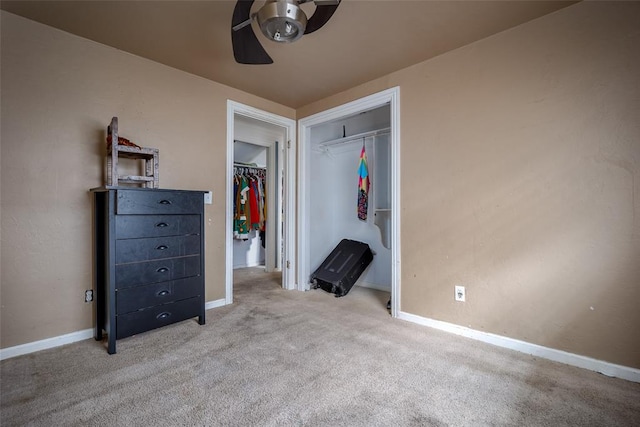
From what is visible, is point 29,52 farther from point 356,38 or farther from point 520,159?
point 520,159

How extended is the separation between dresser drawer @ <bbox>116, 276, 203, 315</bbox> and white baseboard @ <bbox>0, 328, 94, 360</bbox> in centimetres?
50

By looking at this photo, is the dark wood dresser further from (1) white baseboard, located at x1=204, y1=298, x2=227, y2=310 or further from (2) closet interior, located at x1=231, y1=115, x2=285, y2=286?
(2) closet interior, located at x1=231, y1=115, x2=285, y2=286

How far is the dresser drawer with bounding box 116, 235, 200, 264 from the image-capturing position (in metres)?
2.02

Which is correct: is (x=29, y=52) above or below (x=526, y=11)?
below

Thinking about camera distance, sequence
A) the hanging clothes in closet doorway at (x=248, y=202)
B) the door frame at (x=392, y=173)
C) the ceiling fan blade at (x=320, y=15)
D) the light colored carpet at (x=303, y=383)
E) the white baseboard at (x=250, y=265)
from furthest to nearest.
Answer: the white baseboard at (x=250, y=265)
the hanging clothes in closet doorway at (x=248, y=202)
the door frame at (x=392, y=173)
the ceiling fan blade at (x=320, y=15)
the light colored carpet at (x=303, y=383)

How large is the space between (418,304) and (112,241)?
7.83 feet

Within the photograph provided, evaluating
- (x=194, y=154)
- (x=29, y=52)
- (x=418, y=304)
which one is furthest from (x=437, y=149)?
(x=29, y=52)

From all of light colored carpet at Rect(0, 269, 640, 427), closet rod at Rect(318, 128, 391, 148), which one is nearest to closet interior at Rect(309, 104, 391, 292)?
closet rod at Rect(318, 128, 391, 148)

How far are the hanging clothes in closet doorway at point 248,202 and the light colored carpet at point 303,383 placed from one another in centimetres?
254

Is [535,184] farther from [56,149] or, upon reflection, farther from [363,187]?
[56,149]

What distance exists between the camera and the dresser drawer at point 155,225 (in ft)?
6.61

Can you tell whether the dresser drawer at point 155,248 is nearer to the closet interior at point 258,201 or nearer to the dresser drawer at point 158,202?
the dresser drawer at point 158,202

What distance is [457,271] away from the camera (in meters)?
2.34

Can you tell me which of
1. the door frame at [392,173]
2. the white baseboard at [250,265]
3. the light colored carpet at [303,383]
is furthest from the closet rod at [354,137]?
the white baseboard at [250,265]
